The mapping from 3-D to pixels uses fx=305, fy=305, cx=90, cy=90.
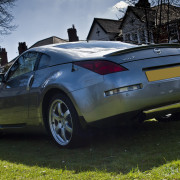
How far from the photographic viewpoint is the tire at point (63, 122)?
3709 mm

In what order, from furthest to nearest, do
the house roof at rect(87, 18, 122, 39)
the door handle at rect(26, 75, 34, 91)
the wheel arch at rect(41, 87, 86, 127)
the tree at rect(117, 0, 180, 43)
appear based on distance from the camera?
the house roof at rect(87, 18, 122, 39), the tree at rect(117, 0, 180, 43), the door handle at rect(26, 75, 34, 91), the wheel arch at rect(41, 87, 86, 127)

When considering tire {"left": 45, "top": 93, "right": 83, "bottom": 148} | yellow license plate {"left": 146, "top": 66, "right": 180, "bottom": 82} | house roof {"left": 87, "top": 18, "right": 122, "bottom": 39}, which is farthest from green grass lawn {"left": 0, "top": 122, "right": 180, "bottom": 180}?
house roof {"left": 87, "top": 18, "right": 122, "bottom": 39}

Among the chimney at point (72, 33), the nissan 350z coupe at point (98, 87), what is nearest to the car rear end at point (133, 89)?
the nissan 350z coupe at point (98, 87)

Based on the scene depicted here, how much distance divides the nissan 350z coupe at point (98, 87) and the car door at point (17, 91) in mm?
147

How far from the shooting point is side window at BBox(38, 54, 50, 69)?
429 cm

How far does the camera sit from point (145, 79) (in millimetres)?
3426


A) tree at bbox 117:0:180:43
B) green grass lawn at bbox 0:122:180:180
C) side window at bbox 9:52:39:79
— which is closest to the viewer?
green grass lawn at bbox 0:122:180:180

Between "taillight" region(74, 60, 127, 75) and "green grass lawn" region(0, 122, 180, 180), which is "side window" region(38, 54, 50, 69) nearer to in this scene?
"taillight" region(74, 60, 127, 75)

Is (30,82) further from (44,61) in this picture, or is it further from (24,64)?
(24,64)

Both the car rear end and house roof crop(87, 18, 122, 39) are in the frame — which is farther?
house roof crop(87, 18, 122, 39)

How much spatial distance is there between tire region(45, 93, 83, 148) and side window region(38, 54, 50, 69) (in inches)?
22.0

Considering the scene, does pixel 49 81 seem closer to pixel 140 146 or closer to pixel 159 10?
pixel 140 146

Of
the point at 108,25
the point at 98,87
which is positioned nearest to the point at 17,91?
the point at 98,87

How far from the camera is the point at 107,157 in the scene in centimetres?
340
